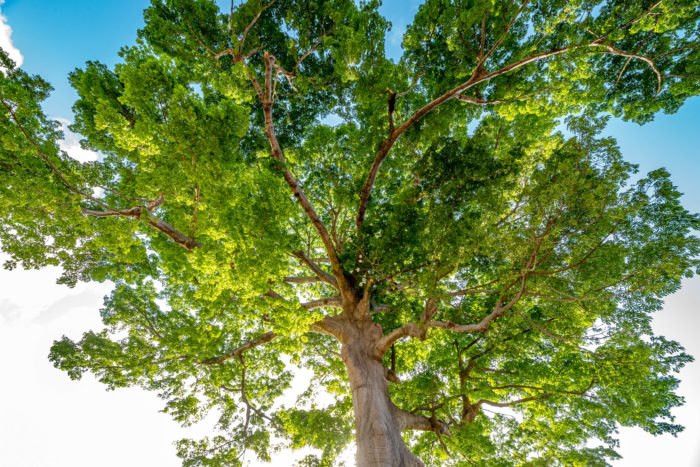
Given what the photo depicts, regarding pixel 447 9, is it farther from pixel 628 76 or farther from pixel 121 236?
pixel 121 236

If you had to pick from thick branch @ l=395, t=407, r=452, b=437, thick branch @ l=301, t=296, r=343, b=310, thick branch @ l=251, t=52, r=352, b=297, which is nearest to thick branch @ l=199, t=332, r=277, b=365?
thick branch @ l=301, t=296, r=343, b=310

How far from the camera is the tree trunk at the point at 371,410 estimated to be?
4.22 metres

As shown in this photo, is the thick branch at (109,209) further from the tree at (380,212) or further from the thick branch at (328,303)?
the thick branch at (328,303)

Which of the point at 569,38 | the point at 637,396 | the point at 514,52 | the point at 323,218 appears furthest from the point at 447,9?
the point at 637,396

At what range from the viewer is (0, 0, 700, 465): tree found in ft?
13.1

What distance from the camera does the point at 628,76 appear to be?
16.7 ft

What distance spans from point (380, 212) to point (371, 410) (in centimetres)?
417

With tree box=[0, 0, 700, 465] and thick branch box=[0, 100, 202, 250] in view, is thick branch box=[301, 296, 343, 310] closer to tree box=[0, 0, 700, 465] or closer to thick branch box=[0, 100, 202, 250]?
tree box=[0, 0, 700, 465]

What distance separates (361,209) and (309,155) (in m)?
2.20

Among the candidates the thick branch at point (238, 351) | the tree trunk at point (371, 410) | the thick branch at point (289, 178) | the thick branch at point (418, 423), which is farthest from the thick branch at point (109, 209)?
the thick branch at point (418, 423)

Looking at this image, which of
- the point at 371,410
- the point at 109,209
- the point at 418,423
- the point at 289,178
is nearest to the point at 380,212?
the point at 289,178

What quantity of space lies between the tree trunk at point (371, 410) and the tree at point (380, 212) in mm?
42

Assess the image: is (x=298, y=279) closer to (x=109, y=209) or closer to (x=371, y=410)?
(x=371, y=410)

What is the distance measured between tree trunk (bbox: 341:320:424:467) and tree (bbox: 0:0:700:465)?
42 mm
